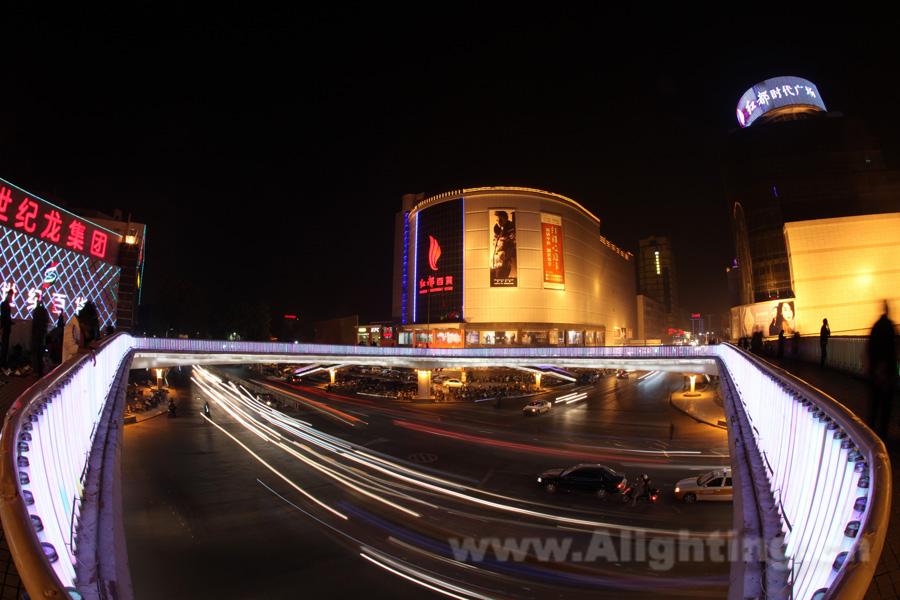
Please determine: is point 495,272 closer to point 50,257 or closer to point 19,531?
point 50,257

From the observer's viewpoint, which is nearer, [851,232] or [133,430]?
[133,430]

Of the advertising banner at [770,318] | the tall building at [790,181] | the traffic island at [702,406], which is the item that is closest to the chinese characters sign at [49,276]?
the traffic island at [702,406]

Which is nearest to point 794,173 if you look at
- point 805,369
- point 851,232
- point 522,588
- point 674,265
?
point 851,232

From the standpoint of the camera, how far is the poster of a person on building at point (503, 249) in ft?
231

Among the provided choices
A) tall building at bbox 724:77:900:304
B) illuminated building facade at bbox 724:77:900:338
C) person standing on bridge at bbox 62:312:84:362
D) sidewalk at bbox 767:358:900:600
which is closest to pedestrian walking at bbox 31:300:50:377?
person standing on bridge at bbox 62:312:84:362

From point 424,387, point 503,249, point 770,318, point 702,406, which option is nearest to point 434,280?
point 503,249

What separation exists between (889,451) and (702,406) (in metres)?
33.2

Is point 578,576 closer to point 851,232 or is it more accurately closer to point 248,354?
point 248,354

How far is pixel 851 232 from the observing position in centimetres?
4384

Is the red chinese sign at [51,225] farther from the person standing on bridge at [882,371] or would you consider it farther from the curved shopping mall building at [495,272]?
the person standing on bridge at [882,371]

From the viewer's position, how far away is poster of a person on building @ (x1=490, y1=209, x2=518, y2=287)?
231 feet

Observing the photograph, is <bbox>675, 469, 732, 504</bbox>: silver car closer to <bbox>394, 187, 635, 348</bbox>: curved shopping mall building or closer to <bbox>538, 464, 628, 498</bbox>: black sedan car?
<bbox>538, 464, 628, 498</bbox>: black sedan car

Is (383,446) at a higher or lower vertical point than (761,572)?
lower

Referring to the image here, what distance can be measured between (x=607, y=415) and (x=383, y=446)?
1851 centimetres
